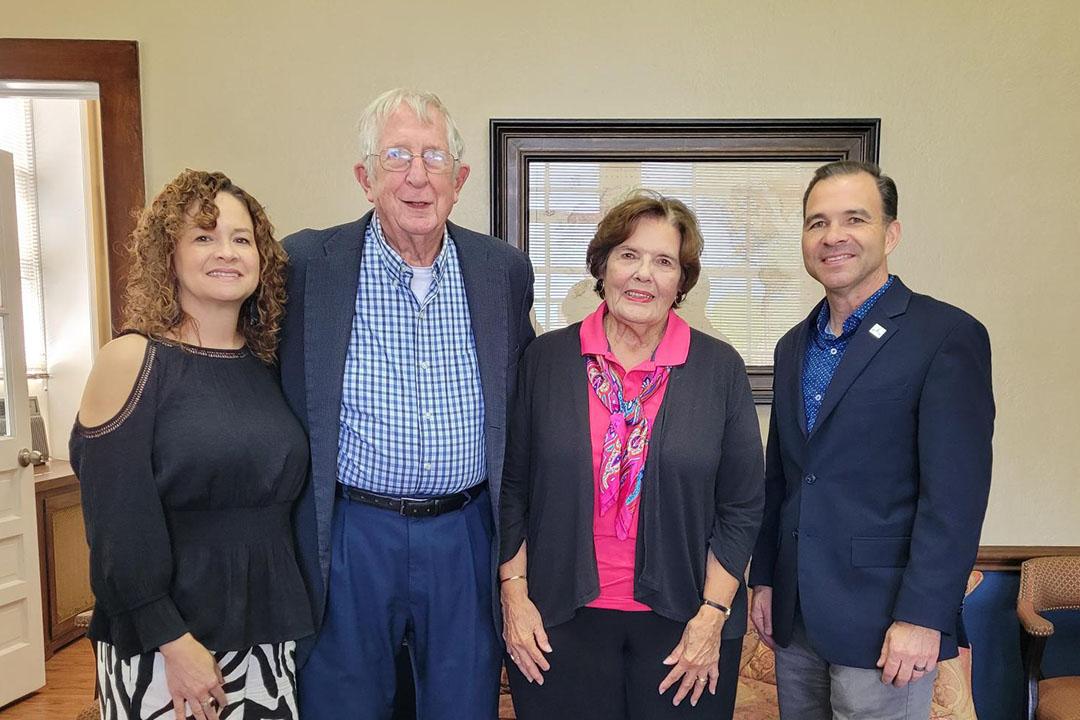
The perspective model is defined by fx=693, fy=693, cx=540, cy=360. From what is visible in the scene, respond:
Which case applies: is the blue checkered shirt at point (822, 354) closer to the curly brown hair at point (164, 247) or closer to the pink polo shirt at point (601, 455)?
the pink polo shirt at point (601, 455)

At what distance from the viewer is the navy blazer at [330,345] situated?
143 cm

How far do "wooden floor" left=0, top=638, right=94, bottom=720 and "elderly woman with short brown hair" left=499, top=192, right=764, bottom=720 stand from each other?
258 centimetres

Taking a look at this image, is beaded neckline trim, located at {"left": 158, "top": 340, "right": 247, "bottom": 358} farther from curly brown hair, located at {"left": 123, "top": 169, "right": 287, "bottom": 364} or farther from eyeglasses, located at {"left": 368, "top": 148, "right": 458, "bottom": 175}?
eyeglasses, located at {"left": 368, "top": 148, "right": 458, "bottom": 175}

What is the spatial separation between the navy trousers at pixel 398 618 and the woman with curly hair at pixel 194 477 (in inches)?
3.1

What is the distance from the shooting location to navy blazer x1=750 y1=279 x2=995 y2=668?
131cm

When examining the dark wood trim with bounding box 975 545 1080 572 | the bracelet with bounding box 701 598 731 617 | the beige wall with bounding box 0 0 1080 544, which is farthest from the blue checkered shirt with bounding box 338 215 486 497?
the dark wood trim with bounding box 975 545 1080 572

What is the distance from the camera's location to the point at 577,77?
2.38 metres

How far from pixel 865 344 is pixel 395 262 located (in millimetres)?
1000

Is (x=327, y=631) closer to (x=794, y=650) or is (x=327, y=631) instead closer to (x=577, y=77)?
(x=794, y=650)

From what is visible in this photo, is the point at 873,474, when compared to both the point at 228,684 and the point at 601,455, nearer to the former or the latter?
the point at 601,455

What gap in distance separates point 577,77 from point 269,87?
3.47ft

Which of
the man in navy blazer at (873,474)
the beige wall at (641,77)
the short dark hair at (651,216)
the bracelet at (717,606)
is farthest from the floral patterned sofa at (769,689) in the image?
the beige wall at (641,77)

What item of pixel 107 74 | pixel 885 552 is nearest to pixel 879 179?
pixel 885 552

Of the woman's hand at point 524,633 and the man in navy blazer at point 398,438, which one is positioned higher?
the man in navy blazer at point 398,438
